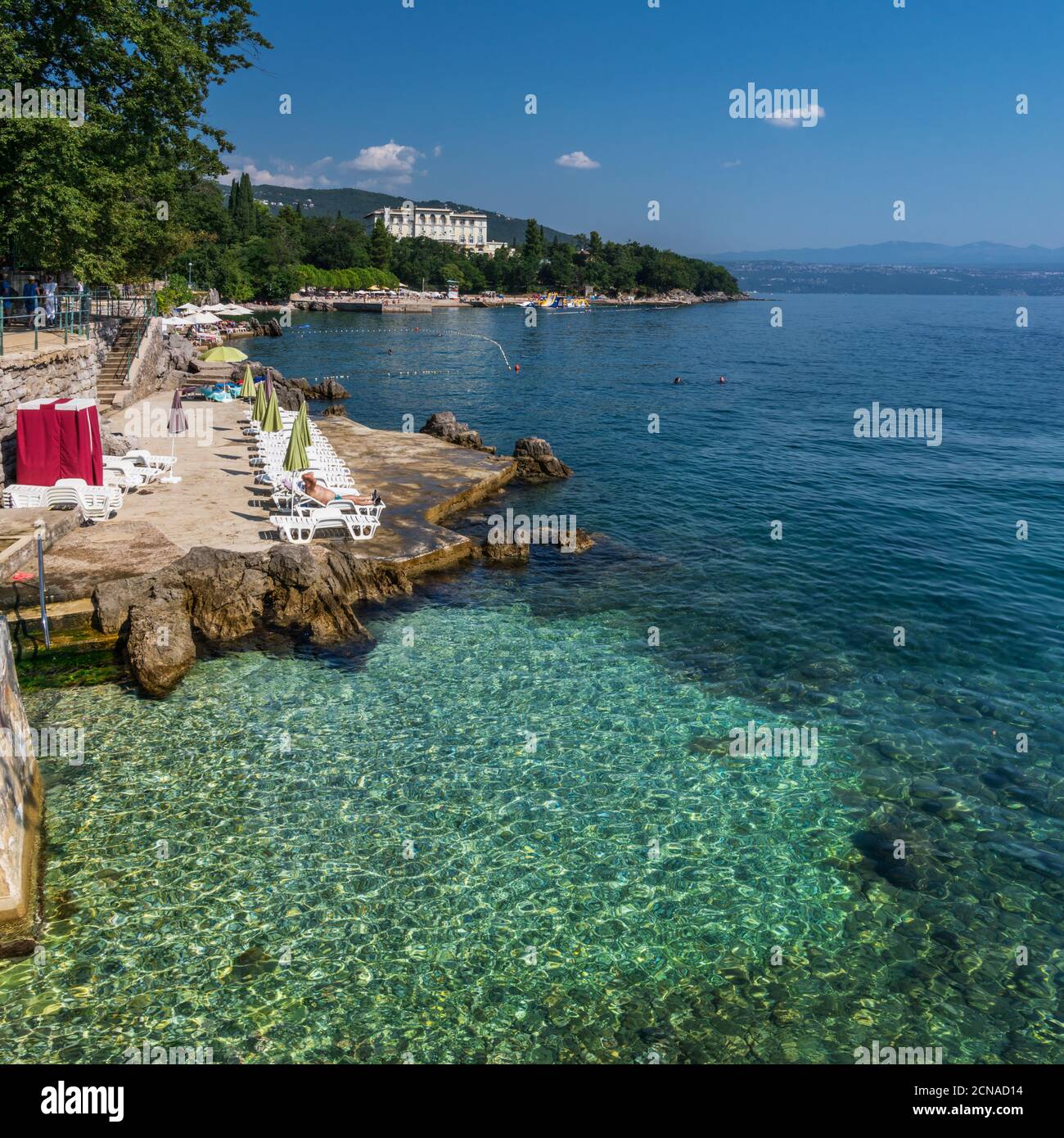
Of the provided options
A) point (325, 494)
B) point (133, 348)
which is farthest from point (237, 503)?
point (133, 348)

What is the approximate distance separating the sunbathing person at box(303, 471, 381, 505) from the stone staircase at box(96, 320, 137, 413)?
1483 centimetres

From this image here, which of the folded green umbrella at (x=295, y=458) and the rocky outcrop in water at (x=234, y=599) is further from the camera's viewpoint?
the folded green umbrella at (x=295, y=458)

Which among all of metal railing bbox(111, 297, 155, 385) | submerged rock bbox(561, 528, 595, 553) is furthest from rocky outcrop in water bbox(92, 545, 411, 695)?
metal railing bbox(111, 297, 155, 385)

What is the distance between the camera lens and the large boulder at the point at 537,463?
109ft

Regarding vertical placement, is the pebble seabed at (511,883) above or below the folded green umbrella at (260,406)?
below

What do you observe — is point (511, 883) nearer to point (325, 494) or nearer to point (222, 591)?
point (222, 591)

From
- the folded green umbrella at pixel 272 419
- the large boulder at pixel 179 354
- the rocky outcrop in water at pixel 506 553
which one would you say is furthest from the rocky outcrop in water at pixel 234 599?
the large boulder at pixel 179 354

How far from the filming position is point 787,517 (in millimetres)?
30562

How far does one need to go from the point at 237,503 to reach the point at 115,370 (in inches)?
697

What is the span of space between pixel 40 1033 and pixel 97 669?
28.2 feet

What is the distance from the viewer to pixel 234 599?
18109 millimetres

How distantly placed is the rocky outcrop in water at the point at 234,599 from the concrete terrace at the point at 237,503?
110cm

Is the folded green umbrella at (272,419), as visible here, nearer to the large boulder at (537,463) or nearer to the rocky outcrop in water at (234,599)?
the large boulder at (537,463)

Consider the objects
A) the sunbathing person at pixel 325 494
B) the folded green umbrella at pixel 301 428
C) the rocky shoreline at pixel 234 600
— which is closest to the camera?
the rocky shoreline at pixel 234 600
